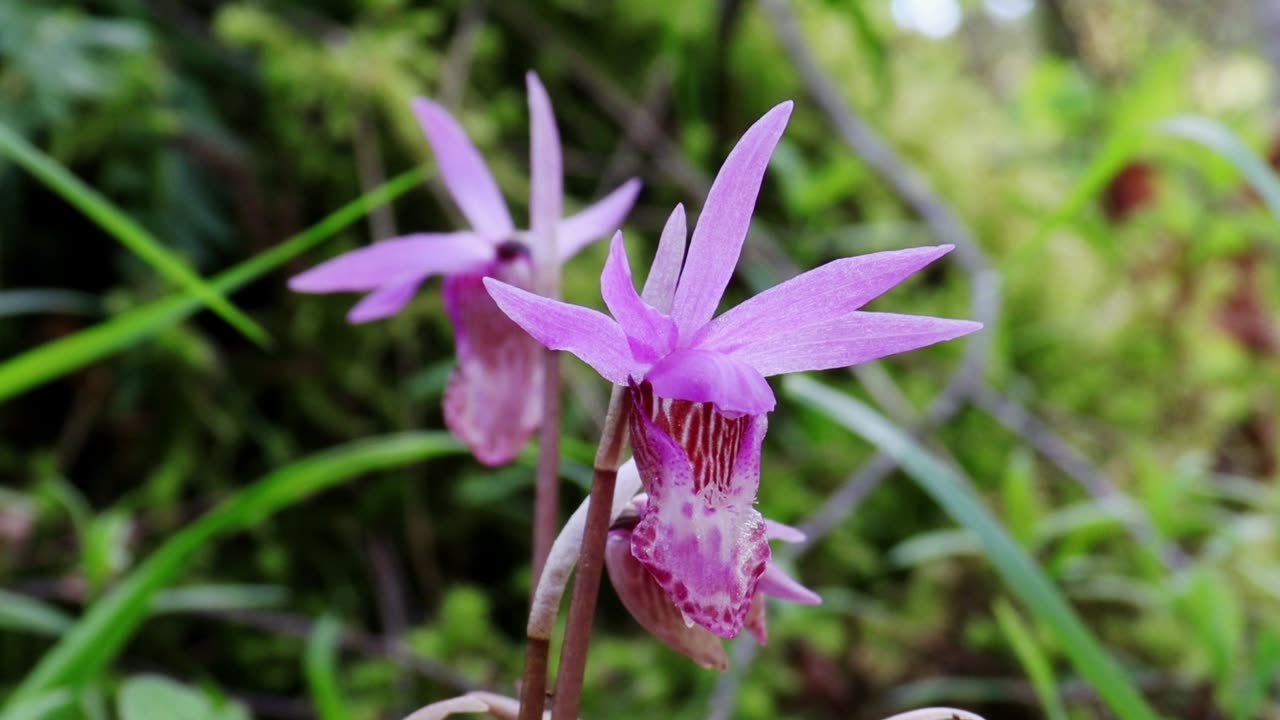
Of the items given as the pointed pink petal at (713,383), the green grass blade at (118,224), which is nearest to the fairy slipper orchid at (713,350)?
the pointed pink petal at (713,383)

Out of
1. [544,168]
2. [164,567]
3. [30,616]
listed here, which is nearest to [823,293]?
[544,168]

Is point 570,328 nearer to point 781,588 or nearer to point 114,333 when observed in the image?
point 781,588

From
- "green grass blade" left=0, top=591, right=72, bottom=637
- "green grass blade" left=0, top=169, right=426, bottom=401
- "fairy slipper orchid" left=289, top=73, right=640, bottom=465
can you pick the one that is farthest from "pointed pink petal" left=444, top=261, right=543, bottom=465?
"green grass blade" left=0, top=591, right=72, bottom=637

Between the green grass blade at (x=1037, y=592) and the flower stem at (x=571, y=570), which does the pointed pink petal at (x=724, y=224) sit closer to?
the flower stem at (x=571, y=570)

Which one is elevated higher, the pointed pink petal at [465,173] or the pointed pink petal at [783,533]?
the pointed pink petal at [465,173]

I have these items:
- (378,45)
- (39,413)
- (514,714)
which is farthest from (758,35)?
(514,714)
